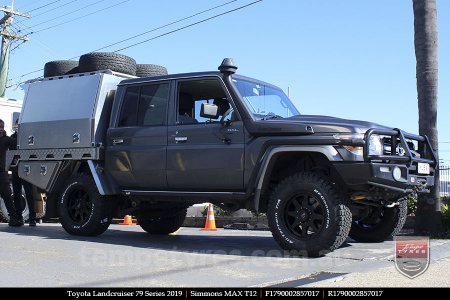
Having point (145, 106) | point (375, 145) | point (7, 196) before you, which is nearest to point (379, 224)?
point (375, 145)

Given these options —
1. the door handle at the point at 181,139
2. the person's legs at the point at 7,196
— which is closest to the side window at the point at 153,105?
the door handle at the point at 181,139

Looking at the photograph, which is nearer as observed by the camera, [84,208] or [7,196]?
[84,208]

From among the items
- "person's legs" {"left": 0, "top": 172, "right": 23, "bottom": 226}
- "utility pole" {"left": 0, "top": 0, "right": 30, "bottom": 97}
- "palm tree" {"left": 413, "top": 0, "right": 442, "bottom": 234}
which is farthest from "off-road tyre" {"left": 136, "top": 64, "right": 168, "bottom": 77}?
"utility pole" {"left": 0, "top": 0, "right": 30, "bottom": 97}

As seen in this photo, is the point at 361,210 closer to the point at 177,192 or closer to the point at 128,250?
the point at 177,192

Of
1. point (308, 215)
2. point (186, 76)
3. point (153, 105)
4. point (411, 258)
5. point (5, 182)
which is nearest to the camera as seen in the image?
point (411, 258)

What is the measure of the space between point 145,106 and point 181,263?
2.70 meters

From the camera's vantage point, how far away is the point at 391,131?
5.99 m

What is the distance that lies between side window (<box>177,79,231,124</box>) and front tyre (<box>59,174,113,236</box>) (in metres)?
1.73

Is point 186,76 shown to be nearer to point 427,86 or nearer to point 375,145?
point 375,145

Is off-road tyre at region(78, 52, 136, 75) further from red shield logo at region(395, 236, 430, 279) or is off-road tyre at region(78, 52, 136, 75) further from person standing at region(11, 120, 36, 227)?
red shield logo at region(395, 236, 430, 279)

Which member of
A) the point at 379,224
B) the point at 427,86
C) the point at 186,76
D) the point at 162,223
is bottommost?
the point at 162,223

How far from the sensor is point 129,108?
24.8 ft
